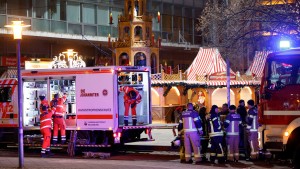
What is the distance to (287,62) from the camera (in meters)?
15.0

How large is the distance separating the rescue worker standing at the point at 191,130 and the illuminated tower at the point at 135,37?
18159 millimetres

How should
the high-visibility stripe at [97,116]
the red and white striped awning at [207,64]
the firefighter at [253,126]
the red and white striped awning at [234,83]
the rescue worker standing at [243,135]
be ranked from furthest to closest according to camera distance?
the red and white striped awning at [207,64] < the red and white striped awning at [234,83] < the high-visibility stripe at [97,116] < the rescue worker standing at [243,135] < the firefighter at [253,126]

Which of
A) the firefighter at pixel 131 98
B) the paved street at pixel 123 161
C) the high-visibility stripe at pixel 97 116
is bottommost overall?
the paved street at pixel 123 161

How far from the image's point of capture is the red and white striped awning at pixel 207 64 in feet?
125

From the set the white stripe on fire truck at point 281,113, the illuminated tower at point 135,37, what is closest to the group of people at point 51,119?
the white stripe on fire truck at point 281,113

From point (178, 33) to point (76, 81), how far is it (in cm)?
3391

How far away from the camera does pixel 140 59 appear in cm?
3581

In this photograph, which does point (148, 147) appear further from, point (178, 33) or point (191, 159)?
point (178, 33)

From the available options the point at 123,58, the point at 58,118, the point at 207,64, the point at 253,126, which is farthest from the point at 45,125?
the point at 207,64

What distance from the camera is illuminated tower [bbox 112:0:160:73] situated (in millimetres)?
35344

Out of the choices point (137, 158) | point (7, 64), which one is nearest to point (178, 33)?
point (7, 64)

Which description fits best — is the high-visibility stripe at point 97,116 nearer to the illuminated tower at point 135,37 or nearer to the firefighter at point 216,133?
the firefighter at point 216,133

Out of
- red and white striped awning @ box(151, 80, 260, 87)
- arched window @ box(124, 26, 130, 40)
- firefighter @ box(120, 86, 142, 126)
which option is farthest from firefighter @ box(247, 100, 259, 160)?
red and white striped awning @ box(151, 80, 260, 87)

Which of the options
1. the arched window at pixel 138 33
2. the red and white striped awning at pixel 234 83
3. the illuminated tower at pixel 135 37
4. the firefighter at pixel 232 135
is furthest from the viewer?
the red and white striped awning at pixel 234 83
